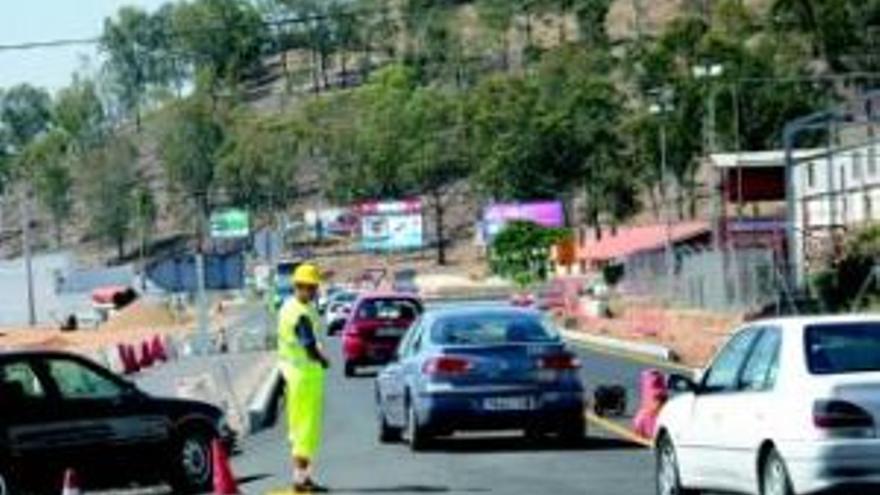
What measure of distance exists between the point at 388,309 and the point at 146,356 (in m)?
13.6

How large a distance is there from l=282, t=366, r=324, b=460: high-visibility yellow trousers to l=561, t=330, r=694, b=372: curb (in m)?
23.3

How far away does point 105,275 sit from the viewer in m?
177

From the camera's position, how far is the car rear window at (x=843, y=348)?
15.4 m

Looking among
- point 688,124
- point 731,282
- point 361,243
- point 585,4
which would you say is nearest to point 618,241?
point 688,124

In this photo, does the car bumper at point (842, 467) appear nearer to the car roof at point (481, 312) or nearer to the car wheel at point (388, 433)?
the car roof at point (481, 312)

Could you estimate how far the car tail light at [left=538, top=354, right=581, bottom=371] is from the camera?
24.7m

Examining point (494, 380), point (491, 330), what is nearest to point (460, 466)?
point (494, 380)

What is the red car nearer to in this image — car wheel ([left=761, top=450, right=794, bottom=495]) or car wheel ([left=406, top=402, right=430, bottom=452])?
car wheel ([left=406, top=402, right=430, bottom=452])

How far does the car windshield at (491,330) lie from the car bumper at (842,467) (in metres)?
10.1

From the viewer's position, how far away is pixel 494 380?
24656 mm

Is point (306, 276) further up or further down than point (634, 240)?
further up

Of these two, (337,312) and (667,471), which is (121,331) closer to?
(337,312)

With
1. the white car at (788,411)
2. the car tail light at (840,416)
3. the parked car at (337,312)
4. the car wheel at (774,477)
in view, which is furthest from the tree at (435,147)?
the car tail light at (840,416)

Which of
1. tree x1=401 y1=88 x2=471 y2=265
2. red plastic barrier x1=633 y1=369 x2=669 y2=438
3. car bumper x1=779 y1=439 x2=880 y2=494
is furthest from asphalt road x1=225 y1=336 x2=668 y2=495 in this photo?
tree x1=401 y1=88 x2=471 y2=265
